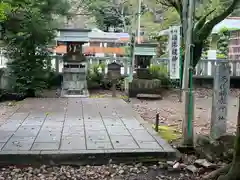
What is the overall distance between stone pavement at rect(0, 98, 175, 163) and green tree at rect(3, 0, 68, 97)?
243cm

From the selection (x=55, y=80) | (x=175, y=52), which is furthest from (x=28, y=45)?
(x=175, y=52)

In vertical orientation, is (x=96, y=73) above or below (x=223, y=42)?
below

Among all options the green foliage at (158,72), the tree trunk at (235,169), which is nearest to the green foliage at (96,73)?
the green foliage at (158,72)

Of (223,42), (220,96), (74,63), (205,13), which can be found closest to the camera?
(220,96)

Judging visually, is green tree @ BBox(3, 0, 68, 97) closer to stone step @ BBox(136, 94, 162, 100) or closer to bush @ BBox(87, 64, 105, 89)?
bush @ BBox(87, 64, 105, 89)

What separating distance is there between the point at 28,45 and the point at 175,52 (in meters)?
6.40

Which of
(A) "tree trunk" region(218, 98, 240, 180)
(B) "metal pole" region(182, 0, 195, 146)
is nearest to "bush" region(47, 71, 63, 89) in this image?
(B) "metal pole" region(182, 0, 195, 146)

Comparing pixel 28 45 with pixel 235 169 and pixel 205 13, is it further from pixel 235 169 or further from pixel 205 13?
pixel 235 169

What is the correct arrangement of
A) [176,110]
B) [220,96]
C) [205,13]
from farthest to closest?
[205,13] → [176,110] → [220,96]

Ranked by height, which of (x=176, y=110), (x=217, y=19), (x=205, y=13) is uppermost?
(x=205, y=13)

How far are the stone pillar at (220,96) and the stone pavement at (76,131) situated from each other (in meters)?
0.92

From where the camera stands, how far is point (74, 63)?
46.2 feet

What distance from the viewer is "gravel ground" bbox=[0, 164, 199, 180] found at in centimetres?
479

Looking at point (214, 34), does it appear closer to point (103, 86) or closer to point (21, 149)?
point (103, 86)
